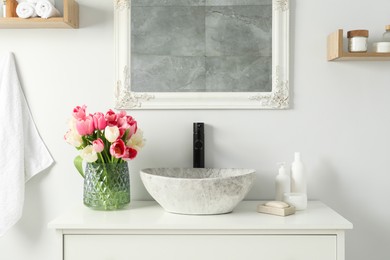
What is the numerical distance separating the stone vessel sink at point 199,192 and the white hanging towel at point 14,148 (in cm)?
58

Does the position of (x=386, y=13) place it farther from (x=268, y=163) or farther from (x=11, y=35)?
(x=11, y=35)

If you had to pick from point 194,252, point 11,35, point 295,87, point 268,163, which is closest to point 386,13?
point 295,87

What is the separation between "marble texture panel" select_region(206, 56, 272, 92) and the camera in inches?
90.2

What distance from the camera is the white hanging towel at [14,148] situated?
223cm

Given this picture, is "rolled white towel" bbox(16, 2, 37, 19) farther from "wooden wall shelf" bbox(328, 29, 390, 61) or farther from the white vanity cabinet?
"wooden wall shelf" bbox(328, 29, 390, 61)

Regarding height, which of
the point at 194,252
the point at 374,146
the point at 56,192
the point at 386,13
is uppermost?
the point at 386,13

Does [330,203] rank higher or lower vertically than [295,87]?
lower

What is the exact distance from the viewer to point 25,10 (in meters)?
2.13

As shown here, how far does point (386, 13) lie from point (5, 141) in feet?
5.48

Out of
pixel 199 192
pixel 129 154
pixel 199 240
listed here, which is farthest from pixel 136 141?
pixel 199 240

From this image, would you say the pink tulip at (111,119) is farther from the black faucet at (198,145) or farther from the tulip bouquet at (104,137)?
the black faucet at (198,145)

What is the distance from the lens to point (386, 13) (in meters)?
2.28

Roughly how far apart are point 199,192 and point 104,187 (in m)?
0.39

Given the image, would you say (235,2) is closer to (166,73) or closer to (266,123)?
(166,73)
